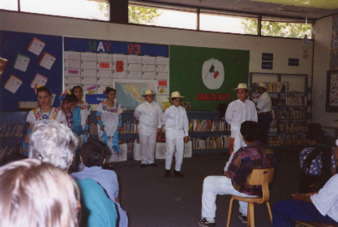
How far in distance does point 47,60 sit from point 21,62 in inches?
21.5

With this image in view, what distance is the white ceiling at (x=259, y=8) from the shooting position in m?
7.70

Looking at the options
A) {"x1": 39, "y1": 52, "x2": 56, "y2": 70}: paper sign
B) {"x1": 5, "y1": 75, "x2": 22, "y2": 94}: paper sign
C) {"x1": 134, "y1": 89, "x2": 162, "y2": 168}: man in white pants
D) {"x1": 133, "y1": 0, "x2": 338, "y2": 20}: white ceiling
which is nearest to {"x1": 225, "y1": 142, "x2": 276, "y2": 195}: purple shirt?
{"x1": 134, "y1": 89, "x2": 162, "y2": 168}: man in white pants

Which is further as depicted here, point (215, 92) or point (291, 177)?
point (215, 92)

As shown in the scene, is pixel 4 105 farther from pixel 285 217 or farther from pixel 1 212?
Result: pixel 1 212

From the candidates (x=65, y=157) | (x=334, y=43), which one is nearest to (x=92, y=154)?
(x=65, y=157)

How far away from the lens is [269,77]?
9000 millimetres

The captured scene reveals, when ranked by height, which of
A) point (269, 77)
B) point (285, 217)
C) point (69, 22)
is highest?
point (69, 22)

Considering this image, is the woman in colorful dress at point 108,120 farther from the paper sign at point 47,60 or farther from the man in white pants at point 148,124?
the paper sign at point 47,60

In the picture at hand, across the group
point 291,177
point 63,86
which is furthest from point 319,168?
point 63,86

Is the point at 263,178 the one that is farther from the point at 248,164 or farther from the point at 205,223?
the point at 205,223

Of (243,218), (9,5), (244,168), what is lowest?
(243,218)

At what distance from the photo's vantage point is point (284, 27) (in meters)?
9.12

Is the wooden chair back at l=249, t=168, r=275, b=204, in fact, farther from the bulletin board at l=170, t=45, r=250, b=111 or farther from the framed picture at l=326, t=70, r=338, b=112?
the framed picture at l=326, t=70, r=338, b=112

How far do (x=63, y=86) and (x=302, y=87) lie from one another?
7.34 metres
